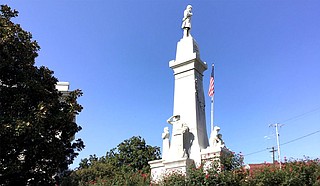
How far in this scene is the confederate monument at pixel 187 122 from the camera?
12250 mm

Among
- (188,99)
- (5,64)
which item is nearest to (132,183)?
(188,99)

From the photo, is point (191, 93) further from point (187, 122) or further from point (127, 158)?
point (127, 158)

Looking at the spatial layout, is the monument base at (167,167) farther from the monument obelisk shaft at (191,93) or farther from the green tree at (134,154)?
the green tree at (134,154)

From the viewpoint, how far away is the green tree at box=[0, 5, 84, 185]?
7.74 m

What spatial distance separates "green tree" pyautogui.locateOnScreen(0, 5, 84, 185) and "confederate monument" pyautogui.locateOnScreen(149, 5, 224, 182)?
441 centimetres

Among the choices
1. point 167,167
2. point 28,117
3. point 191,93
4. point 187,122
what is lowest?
point 167,167

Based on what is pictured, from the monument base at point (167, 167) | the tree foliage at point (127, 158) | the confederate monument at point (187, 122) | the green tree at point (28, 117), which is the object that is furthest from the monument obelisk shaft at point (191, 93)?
the tree foliage at point (127, 158)

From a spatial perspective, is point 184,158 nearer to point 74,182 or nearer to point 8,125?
point 74,182

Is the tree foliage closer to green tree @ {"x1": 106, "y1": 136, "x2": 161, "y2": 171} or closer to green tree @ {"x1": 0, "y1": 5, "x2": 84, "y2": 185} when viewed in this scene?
green tree @ {"x1": 106, "y1": 136, "x2": 161, "y2": 171}

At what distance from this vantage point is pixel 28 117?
7895 mm

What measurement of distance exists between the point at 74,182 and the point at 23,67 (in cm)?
477

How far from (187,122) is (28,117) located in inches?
282

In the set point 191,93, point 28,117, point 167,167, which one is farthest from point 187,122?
point 28,117

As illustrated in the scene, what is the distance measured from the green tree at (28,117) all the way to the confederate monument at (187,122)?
14.5 feet
